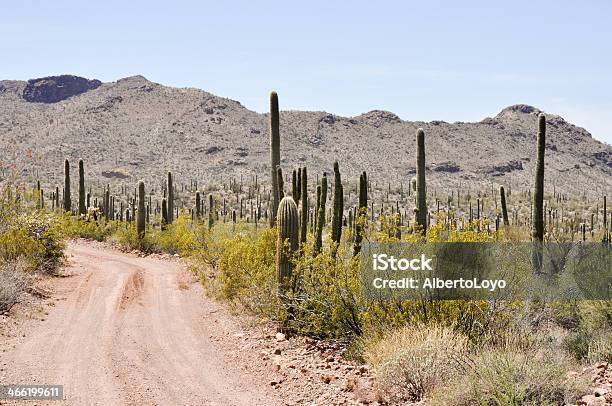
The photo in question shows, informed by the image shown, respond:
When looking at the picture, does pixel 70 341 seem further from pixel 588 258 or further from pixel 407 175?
pixel 407 175

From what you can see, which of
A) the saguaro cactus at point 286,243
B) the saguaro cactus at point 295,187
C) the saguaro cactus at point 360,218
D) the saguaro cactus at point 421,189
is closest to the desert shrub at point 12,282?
the saguaro cactus at point 286,243

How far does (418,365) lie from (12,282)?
33.5 ft

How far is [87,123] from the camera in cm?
10962

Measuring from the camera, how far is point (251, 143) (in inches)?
4065

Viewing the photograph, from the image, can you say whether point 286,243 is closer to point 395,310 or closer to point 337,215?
point 395,310

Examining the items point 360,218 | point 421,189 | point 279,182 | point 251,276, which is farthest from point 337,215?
point 360,218

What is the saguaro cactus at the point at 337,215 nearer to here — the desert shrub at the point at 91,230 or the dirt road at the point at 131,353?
the dirt road at the point at 131,353

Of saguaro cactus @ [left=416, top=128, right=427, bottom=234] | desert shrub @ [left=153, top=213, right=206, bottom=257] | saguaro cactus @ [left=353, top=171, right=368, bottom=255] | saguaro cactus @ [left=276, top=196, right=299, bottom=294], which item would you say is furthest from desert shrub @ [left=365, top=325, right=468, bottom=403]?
desert shrub @ [left=153, top=213, right=206, bottom=257]

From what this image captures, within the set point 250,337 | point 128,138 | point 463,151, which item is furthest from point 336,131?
point 250,337

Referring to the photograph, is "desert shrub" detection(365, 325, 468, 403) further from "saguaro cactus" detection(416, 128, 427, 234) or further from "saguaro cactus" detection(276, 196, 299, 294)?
"saguaro cactus" detection(416, 128, 427, 234)

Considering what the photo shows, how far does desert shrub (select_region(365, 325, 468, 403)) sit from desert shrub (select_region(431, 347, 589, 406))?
0.43 meters

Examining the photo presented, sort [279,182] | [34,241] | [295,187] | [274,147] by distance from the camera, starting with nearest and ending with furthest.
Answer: [279,182] → [274,147] → [295,187] → [34,241]

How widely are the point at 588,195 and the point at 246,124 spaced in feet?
193

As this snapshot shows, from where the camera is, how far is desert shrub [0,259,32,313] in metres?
13.4
